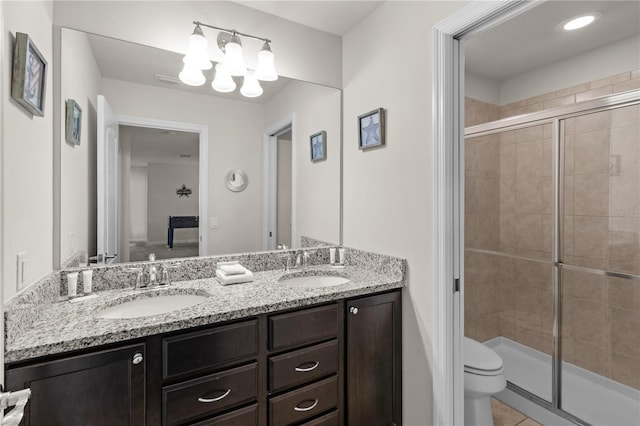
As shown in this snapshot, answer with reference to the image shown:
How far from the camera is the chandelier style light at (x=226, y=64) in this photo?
5.33 ft

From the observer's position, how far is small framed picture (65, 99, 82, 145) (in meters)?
1.37

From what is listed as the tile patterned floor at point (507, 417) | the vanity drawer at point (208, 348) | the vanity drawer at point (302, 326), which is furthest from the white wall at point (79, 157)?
the tile patterned floor at point (507, 417)

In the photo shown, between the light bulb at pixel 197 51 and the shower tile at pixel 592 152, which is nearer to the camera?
the light bulb at pixel 197 51

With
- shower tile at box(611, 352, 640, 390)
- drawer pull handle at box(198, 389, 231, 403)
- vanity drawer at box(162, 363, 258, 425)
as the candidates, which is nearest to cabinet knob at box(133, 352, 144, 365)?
vanity drawer at box(162, 363, 258, 425)

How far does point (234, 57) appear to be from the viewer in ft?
5.60

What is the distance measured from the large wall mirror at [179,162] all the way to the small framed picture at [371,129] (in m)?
Result: 0.24

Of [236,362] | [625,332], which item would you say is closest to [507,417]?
[625,332]

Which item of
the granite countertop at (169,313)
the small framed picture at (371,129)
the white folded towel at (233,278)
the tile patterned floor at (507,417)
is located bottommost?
the tile patterned floor at (507,417)

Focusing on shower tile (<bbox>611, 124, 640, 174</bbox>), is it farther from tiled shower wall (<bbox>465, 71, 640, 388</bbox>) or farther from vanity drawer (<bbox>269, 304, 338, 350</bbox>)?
vanity drawer (<bbox>269, 304, 338, 350</bbox>)

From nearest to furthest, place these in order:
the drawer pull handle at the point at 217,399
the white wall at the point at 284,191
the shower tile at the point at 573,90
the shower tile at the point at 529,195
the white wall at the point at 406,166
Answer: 1. the drawer pull handle at the point at 217,399
2. the white wall at the point at 406,166
3. the white wall at the point at 284,191
4. the shower tile at the point at 573,90
5. the shower tile at the point at 529,195

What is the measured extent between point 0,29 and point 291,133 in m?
1.54

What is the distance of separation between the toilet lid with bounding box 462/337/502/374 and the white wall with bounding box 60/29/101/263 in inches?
80.4

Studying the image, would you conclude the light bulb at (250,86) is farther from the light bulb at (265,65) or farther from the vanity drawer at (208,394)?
the vanity drawer at (208,394)

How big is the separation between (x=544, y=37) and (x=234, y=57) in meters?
2.04
